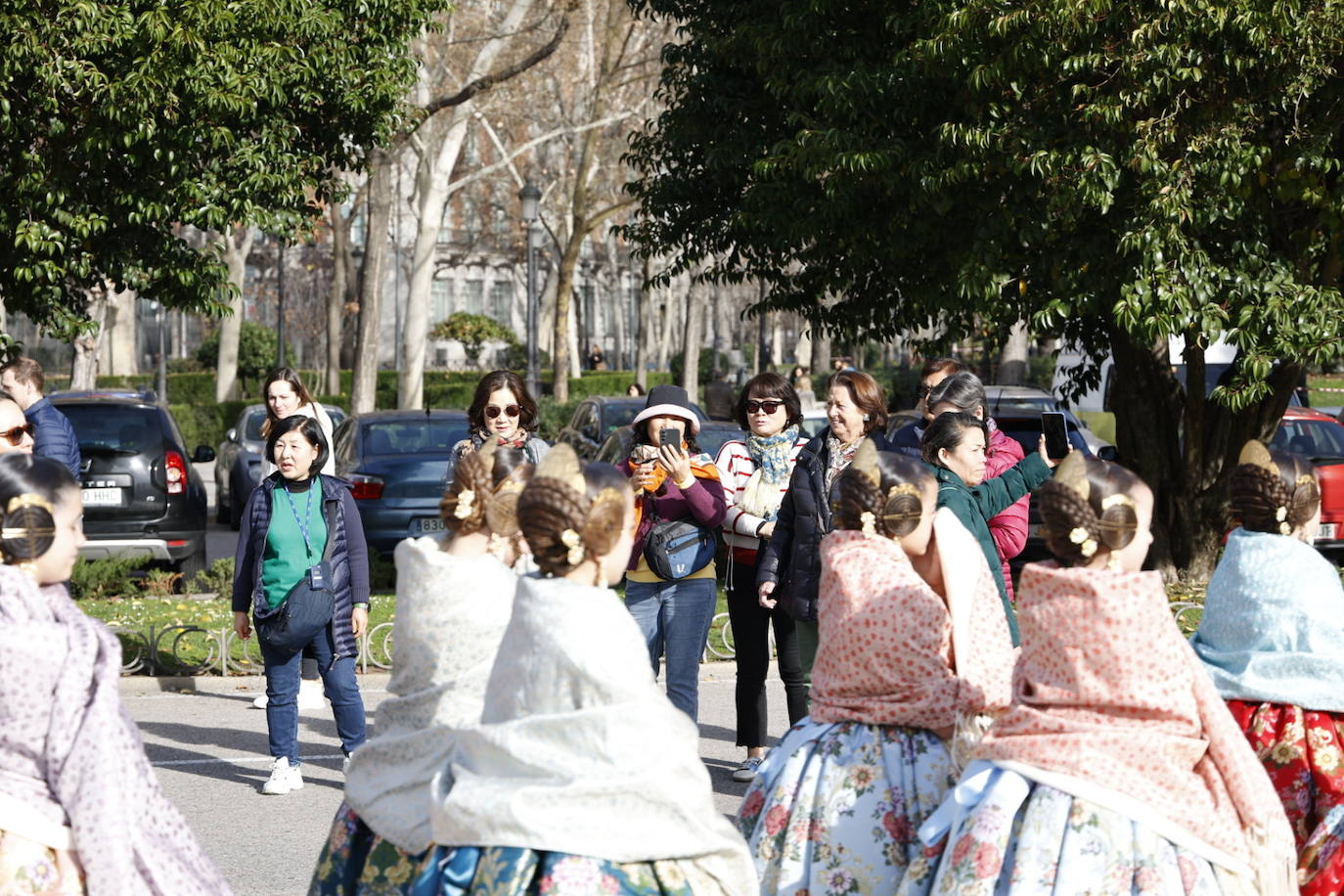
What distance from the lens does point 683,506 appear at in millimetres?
7031

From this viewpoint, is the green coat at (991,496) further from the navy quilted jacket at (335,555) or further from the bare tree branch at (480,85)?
the bare tree branch at (480,85)

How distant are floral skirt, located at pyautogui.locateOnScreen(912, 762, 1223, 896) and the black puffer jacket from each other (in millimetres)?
2459

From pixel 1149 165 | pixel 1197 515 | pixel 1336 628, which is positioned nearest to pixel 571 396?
pixel 1197 515

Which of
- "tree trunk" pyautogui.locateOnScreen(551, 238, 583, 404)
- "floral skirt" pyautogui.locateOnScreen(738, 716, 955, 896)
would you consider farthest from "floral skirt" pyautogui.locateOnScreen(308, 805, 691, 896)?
"tree trunk" pyautogui.locateOnScreen(551, 238, 583, 404)

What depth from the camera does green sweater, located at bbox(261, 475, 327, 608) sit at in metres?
7.15

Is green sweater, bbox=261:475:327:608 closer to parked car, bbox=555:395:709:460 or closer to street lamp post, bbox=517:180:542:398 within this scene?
parked car, bbox=555:395:709:460

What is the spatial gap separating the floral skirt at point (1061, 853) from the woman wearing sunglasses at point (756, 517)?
298cm

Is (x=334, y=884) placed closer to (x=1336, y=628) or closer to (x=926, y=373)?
(x=1336, y=628)

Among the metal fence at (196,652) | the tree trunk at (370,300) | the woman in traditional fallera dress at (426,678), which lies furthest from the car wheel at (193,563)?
the tree trunk at (370,300)

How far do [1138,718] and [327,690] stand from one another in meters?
4.16

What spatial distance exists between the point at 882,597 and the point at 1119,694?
750mm

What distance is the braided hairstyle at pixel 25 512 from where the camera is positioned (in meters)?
3.87

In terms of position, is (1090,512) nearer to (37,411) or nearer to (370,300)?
(37,411)

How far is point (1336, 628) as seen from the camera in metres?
4.89
